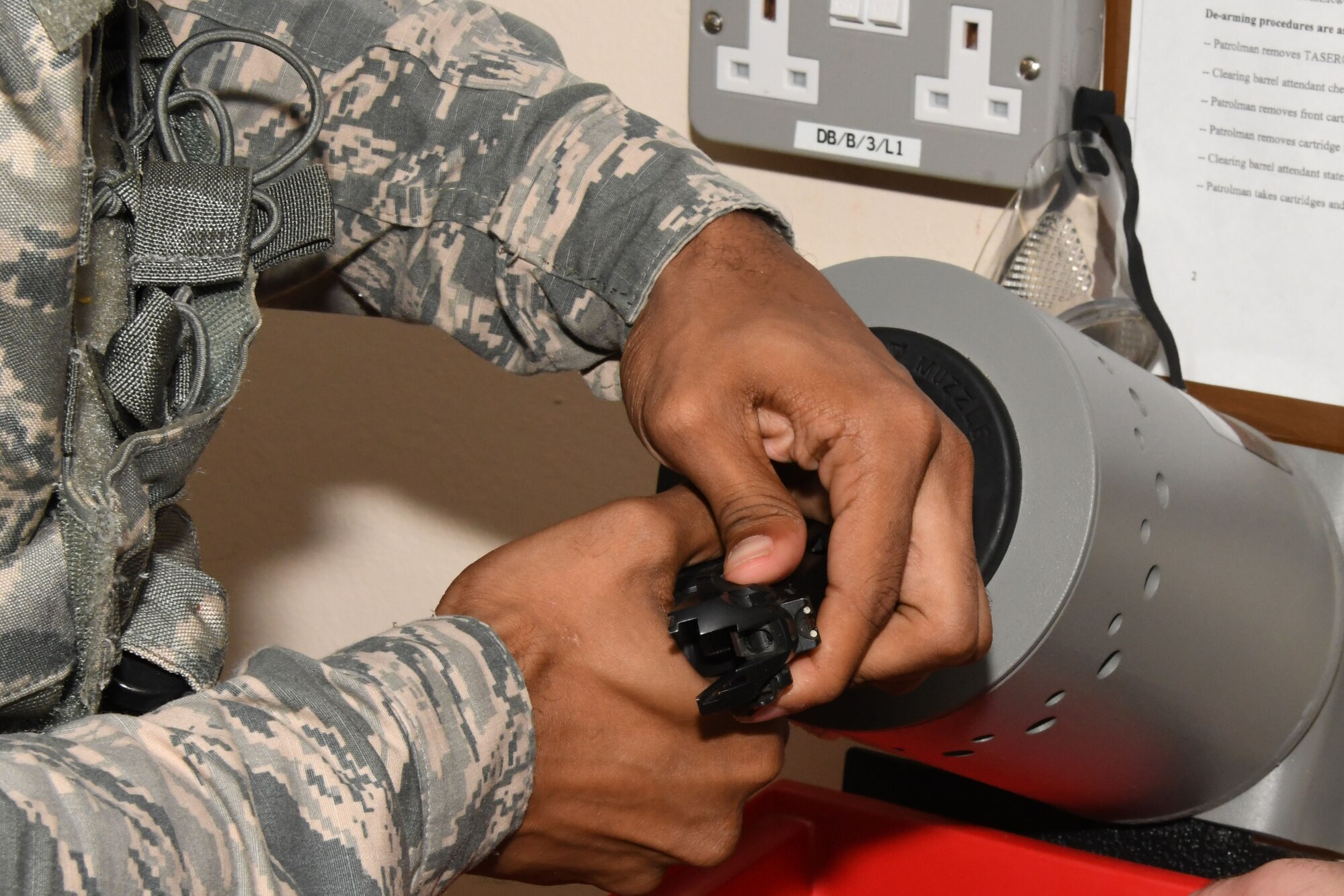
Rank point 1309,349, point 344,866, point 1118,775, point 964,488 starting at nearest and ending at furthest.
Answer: point 344,866 → point 964,488 → point 1118,775 → point 1309,349

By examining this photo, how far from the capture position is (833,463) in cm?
45

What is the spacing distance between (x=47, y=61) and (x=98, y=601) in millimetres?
179

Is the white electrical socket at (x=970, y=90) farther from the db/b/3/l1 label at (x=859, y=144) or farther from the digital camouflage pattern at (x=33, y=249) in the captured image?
the digital camouflage pattern at (x=33, y=249)

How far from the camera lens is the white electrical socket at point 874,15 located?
0.70m

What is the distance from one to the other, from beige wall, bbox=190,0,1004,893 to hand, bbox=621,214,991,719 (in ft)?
0.97

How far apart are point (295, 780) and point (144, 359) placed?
7.2 inches

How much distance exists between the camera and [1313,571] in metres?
0.60

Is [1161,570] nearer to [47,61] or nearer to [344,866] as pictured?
[344,866]

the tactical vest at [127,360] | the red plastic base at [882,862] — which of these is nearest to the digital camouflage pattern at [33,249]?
the tactical vest at [127,360]

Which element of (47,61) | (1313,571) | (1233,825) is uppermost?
(47,61)

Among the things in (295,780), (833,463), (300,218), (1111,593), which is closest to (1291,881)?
(1111,593)

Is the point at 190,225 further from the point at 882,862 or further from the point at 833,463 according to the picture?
the point at 882,862

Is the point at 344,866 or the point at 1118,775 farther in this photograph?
the point at 1118,775

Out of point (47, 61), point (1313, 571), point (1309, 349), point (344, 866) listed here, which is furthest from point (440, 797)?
point (1309, 349)
